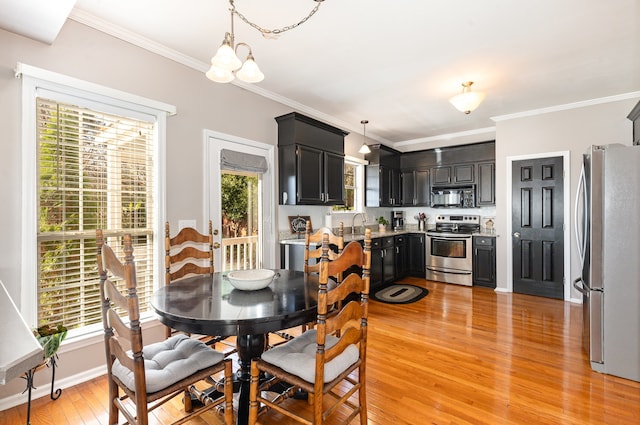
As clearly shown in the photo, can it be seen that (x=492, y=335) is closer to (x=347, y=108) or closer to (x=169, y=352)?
(x=169, y=352)

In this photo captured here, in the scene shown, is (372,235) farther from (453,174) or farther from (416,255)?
(453,174)

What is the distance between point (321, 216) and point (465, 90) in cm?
254

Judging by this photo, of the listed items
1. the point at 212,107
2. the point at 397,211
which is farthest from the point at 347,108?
the point at 397,211

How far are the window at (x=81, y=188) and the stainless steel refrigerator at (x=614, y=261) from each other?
372cm

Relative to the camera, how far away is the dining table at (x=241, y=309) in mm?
1473

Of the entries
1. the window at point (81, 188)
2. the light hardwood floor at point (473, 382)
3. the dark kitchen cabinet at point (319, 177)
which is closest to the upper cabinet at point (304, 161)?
the dark kitchen cabinet at point (319, 177)

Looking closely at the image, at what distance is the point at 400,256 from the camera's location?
573 cm

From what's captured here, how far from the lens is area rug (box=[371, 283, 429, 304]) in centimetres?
451

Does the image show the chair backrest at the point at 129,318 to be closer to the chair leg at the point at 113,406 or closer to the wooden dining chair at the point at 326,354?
the chair leg at the point at 113,406

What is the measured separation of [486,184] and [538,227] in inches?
45.1

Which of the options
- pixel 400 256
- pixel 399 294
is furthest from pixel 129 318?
pixel 400 256

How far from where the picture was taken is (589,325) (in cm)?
267

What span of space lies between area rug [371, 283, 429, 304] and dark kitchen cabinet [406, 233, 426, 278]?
0.67m

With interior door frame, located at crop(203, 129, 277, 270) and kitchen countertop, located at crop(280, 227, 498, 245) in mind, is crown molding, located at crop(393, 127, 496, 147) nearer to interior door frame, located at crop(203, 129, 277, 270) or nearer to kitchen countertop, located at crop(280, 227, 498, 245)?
kitchen countertop, located at crop(280, 227, 498, 245)
